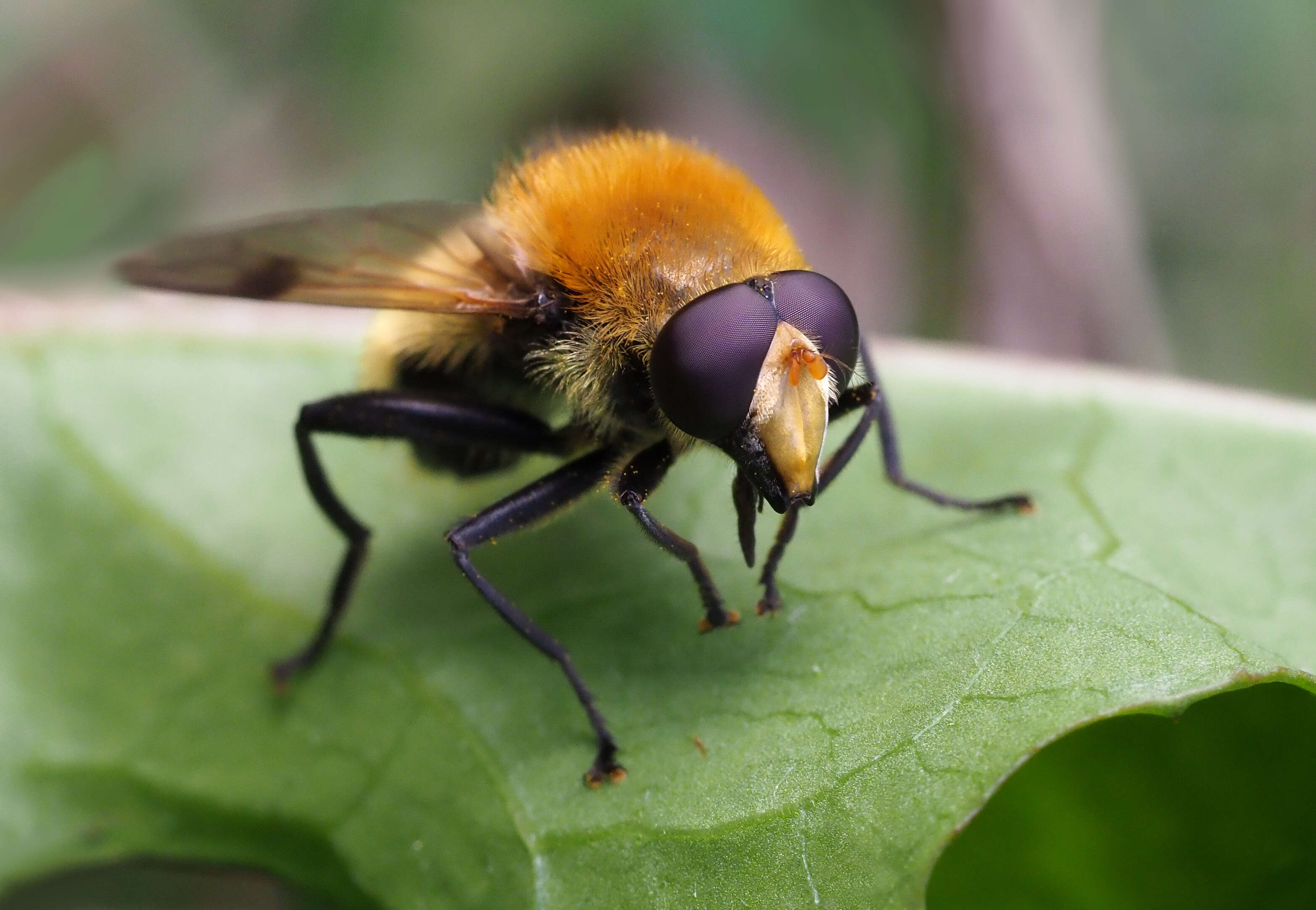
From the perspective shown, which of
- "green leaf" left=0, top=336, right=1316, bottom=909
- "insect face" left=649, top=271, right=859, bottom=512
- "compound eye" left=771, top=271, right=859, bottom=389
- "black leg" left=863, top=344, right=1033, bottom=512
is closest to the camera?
"green leaf" left=0, top=336, right=1316, bottom=909

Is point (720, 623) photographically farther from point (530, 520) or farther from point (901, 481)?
point (901, 481)

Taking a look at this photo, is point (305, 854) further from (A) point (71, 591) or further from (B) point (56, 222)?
(B) point (56, 222)

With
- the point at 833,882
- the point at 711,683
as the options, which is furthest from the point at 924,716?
the point at 711,683

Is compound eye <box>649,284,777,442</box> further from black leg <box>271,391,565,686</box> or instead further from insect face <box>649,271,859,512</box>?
black leg <box>271,391,565,686</box>

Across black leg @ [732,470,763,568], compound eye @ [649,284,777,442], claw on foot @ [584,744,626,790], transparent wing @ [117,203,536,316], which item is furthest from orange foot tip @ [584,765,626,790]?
transparent wing @ [117,203,536,316]

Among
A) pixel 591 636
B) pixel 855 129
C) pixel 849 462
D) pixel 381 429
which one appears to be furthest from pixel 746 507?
pixel 855 129

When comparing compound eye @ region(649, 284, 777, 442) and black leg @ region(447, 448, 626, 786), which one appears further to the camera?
black leg @ region(447, 448, 626, 786)

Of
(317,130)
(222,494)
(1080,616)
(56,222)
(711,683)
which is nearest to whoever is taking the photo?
(1080,616)

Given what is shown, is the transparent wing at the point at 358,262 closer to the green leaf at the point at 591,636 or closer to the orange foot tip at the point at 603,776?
the green leaf at the point at 591,636
